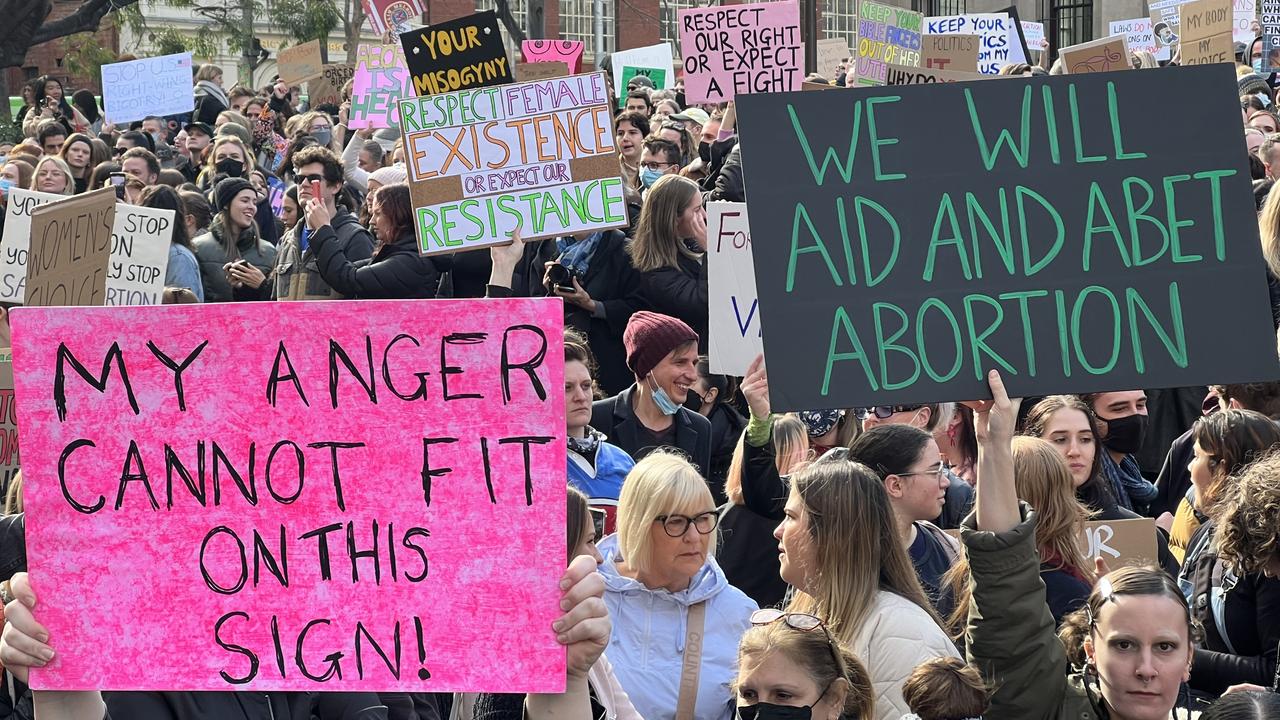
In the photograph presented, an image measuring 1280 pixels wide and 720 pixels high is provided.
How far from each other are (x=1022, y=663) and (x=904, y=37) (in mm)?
13302

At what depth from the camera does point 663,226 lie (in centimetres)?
748

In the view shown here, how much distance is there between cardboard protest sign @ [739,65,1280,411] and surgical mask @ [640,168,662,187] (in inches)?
290

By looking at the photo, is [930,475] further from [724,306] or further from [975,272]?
[724,306]

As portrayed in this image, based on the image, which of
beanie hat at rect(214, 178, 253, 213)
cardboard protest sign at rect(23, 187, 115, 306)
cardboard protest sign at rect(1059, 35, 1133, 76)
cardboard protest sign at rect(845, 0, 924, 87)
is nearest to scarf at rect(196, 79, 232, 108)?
cardboard protest sign at rect(845, 0, 924, 87)

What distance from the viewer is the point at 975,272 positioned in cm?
347

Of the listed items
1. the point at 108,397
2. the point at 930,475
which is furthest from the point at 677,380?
the point at 108,397

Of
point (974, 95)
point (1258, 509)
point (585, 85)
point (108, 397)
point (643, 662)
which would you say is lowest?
point (643, 662)

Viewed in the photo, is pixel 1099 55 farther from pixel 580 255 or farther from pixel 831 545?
pixel 831 545

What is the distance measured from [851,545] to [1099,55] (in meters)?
9.27

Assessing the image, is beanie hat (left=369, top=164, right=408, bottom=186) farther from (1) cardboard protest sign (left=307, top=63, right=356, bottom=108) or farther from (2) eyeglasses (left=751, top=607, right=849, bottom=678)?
(1) cardboard protest sign (left=307, top=63, right=356, bottom=108)

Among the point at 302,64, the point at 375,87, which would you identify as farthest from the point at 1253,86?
the point at 302,64

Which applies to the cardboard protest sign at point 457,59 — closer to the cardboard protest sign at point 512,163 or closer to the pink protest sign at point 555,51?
the cardboard protest sign at point 512,163

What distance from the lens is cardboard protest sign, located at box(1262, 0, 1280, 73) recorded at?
17.2 metres

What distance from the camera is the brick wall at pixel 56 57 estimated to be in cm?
5100
